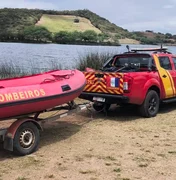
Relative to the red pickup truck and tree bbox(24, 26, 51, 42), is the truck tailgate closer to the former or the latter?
the red pickup truck

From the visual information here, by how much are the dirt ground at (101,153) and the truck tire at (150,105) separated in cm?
22

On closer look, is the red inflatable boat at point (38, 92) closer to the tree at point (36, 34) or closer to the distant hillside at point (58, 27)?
the distant hillside at point (58, 27)

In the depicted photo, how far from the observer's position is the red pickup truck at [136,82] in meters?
8.80

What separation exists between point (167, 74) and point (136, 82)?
1.62 metres

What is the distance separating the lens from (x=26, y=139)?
633cm

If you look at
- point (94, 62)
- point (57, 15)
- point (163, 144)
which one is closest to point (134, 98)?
point (163, 144)

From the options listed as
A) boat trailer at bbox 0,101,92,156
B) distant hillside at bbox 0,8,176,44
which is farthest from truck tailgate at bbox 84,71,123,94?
distant hillside at bbox 0,8,176,44

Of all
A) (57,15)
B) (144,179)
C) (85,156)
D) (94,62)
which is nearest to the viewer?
(144,179)

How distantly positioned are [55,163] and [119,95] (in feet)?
11.2

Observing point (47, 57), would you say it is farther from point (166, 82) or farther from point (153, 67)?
point (153, 67)

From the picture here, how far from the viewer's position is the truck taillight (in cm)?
869

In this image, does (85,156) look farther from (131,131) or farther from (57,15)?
(57,15)

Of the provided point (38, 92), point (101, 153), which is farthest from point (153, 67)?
point (38, 92)

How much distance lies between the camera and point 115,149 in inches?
260
